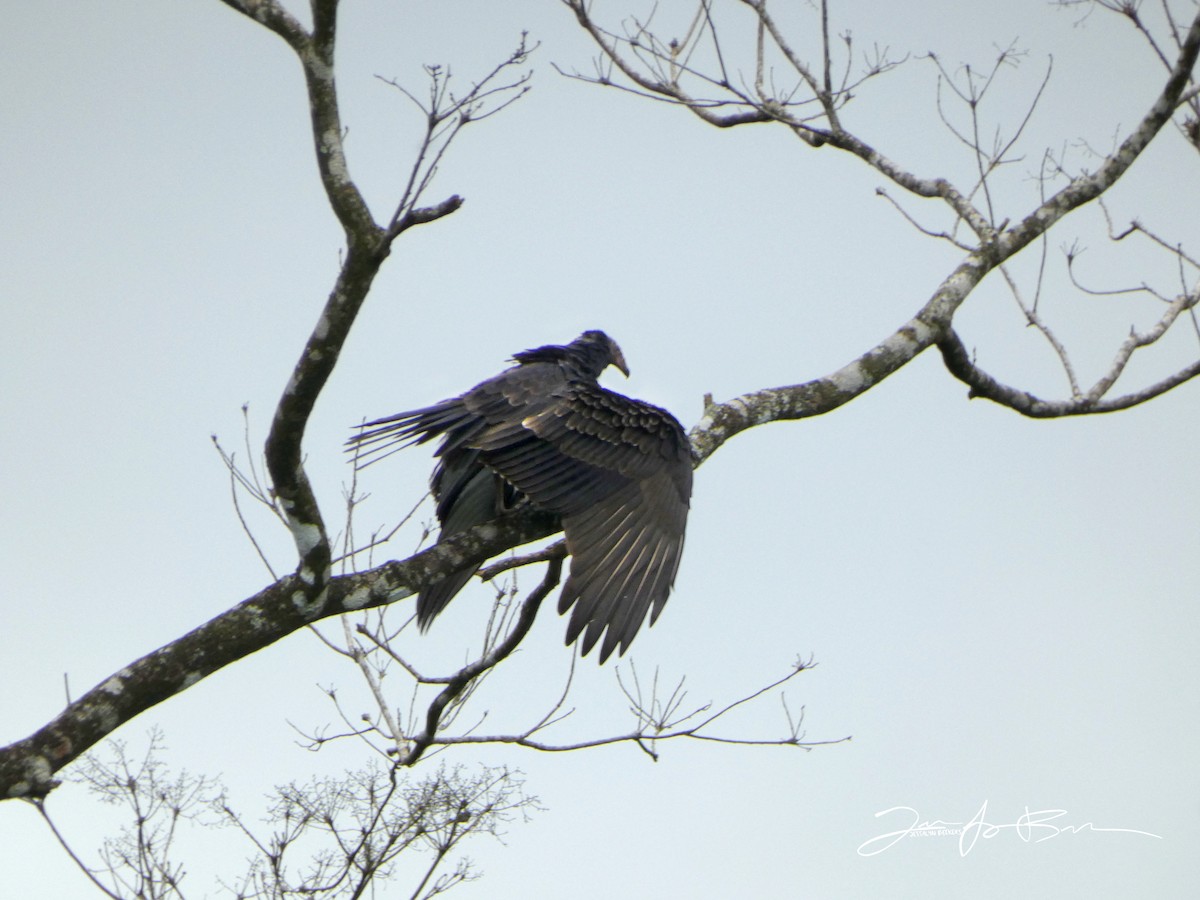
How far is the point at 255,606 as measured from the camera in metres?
2.97

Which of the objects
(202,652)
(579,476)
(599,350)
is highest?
(599,350)

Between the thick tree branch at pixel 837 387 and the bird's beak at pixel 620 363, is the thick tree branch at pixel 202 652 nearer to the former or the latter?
the thick tree branch at pixel 837 387

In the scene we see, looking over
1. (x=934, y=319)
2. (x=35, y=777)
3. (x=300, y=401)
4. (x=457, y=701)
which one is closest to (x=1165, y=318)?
(x=934, y=319)

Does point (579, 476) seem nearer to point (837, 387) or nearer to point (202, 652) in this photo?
point (837, 387)

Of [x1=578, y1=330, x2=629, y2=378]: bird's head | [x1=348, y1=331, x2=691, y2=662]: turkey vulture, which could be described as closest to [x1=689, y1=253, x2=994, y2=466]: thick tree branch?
[x1=348, y1=331, x2=691, y2=662]: turkey vulture

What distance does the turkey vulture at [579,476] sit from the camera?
373cm

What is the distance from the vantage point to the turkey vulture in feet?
12.2

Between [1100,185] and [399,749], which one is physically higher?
[1100,185]

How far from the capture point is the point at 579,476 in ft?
13.0

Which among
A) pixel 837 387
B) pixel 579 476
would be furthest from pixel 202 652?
pixel 837 387

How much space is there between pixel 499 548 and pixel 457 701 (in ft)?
3.53

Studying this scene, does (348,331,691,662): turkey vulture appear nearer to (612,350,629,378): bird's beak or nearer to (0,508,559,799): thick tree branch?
(0,508,559,799): thick tree branch

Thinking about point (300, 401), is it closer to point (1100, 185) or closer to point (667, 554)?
point (667, 554)

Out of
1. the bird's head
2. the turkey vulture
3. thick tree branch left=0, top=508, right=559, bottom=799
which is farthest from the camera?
the bird's head
